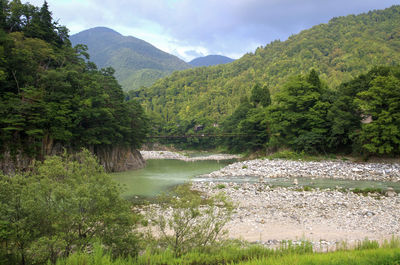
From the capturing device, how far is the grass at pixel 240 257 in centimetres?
512

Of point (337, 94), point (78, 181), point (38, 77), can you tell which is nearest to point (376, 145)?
point (337, 94)

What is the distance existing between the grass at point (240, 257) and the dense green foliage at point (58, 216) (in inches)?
17.5

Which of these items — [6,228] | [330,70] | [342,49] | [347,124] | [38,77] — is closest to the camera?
[6,228]

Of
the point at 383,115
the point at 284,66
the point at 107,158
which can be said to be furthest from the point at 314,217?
the point at 284,66

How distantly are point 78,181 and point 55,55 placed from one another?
26.6 meters

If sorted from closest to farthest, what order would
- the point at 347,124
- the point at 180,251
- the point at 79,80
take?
the point at 180,251, the point at 79,80, the point at 347,124

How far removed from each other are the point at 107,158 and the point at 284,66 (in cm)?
8765

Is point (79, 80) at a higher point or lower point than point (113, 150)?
higher

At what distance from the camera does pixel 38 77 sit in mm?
24609

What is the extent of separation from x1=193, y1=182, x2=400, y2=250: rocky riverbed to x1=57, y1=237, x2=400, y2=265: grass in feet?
5.75

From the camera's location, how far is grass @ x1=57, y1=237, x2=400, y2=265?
202 inches

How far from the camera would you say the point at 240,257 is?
6383mm

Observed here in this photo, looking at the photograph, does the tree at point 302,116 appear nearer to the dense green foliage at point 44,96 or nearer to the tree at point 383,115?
the tree at point 383,115

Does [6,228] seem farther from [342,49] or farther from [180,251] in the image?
[342,49]
